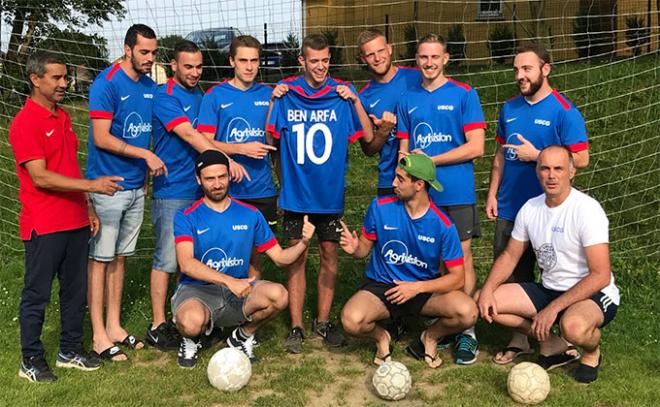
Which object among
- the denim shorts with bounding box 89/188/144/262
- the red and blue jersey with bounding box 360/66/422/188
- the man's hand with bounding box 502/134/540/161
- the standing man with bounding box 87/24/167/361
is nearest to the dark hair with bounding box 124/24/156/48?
the standing man with bounding box 87/24/167/361

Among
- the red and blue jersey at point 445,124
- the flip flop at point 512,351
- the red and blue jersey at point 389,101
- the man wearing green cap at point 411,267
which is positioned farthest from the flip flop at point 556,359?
the red and blue jersey at point 389,101

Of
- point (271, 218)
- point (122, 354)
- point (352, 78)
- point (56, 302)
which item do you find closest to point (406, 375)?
point (271, 218)

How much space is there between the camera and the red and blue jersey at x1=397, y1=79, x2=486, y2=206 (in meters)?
4.60

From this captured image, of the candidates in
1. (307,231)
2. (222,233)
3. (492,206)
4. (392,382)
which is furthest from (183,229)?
(492,206)

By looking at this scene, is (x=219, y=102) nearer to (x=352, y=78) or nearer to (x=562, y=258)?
(x=562, y=258)

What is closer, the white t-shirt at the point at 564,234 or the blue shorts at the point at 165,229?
the white t-shirt at the point at 564,234

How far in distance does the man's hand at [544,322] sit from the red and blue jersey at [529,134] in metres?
0.74

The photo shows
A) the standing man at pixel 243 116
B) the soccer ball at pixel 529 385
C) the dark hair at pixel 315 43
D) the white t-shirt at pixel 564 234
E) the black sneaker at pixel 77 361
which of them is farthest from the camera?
the standing man at pixel 243 116

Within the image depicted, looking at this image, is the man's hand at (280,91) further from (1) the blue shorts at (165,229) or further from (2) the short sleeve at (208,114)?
(1) the blue shorts at (165,229)

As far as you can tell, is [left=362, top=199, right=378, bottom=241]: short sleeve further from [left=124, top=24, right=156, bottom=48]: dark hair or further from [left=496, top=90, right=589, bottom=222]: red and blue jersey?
[left=124, top=24, right=156, bottom=48]: dark hair

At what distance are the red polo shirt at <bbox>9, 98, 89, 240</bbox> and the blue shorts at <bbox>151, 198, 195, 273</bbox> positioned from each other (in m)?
0.67

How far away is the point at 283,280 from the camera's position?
6.32 meters

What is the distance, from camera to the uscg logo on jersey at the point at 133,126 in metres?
4.69

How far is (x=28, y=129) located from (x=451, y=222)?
2.64 meters
